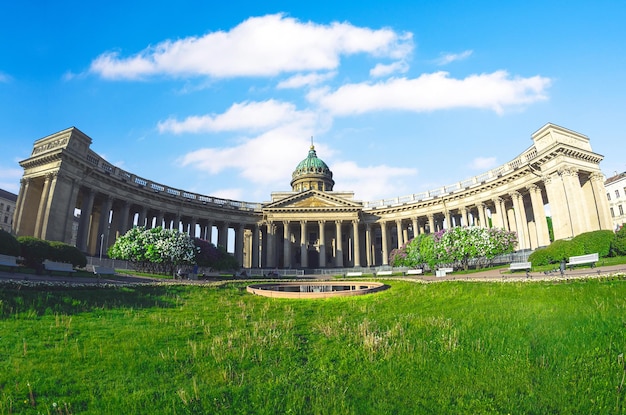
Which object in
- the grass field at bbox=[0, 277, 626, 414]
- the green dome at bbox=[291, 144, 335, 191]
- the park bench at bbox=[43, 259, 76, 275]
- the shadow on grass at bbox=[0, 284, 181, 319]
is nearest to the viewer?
the grass field at bbox=[0, 277, 626, 414]

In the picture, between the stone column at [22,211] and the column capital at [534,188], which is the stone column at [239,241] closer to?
the stone column at [22,211]

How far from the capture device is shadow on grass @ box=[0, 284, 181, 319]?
1401 centimetres

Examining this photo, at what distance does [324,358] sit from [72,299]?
1379cm

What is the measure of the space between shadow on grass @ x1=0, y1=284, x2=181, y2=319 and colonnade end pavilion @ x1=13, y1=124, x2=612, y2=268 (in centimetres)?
2647

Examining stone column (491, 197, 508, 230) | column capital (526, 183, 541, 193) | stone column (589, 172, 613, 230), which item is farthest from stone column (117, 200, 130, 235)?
stone column (589, 172, 613, 230)

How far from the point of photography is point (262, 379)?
832 centimetres

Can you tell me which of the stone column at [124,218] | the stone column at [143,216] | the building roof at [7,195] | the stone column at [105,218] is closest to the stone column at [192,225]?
the stone column at [143,216]

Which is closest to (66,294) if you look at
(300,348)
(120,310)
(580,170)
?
(120,310)

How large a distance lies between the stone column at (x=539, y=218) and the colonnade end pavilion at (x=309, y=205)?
0.13m

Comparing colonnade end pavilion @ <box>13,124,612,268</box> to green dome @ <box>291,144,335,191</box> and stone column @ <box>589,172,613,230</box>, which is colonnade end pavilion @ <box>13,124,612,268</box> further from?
green dome @ <box>291,144,335,191</box>

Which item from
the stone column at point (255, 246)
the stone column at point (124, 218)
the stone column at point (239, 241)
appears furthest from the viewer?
the stone column at point (255, 246)

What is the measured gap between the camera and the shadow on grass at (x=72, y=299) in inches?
551

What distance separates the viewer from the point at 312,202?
65188mm

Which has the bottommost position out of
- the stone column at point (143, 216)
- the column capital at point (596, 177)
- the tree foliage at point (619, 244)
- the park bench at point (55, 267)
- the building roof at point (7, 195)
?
the park bench at point (55, 267)
